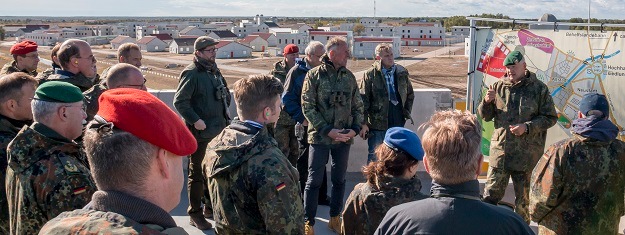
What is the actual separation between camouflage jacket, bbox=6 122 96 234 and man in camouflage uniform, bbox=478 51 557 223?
3803 millimetres

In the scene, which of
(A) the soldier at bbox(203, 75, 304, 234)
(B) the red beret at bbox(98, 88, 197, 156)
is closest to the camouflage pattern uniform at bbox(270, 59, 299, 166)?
(A) the soldier at bbox(203, 75, 304, 234)

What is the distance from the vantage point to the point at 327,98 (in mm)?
5266

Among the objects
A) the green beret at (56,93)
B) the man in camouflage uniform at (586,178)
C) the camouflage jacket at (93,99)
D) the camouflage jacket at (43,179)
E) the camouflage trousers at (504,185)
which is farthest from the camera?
the camouflage trousers at (504,185)

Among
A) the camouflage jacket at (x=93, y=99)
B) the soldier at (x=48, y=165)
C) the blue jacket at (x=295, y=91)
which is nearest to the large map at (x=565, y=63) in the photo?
the blue jacket at (x=295, y=91)

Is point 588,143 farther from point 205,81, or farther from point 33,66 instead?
point 33,66

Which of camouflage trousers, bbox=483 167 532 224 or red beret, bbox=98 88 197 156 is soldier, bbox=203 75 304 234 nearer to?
red beret, bbox=98 88 197 156

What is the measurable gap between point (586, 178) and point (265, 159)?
82.7 inches

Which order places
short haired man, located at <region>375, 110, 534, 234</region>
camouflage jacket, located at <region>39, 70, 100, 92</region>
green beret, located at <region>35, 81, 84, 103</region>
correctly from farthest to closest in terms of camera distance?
camouflage jacket, located at <region>39, 70, 100, 92</region>, green beret, located at <region>35, 81, 84, 103</region>, short haired man, located at <region>375, 110, 534, 234</region>

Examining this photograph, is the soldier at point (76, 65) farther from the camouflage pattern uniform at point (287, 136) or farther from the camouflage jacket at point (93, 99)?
the camouflage pattern uniform at point (287, 136)

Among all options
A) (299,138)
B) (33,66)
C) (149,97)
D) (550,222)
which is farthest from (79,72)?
(550,222)

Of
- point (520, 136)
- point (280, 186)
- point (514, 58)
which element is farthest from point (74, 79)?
point (520, 136)

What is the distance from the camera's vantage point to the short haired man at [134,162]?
5.42 feet

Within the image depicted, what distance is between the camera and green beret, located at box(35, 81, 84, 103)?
2.80 metres

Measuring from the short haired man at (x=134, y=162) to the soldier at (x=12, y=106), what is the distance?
76.1 inches
